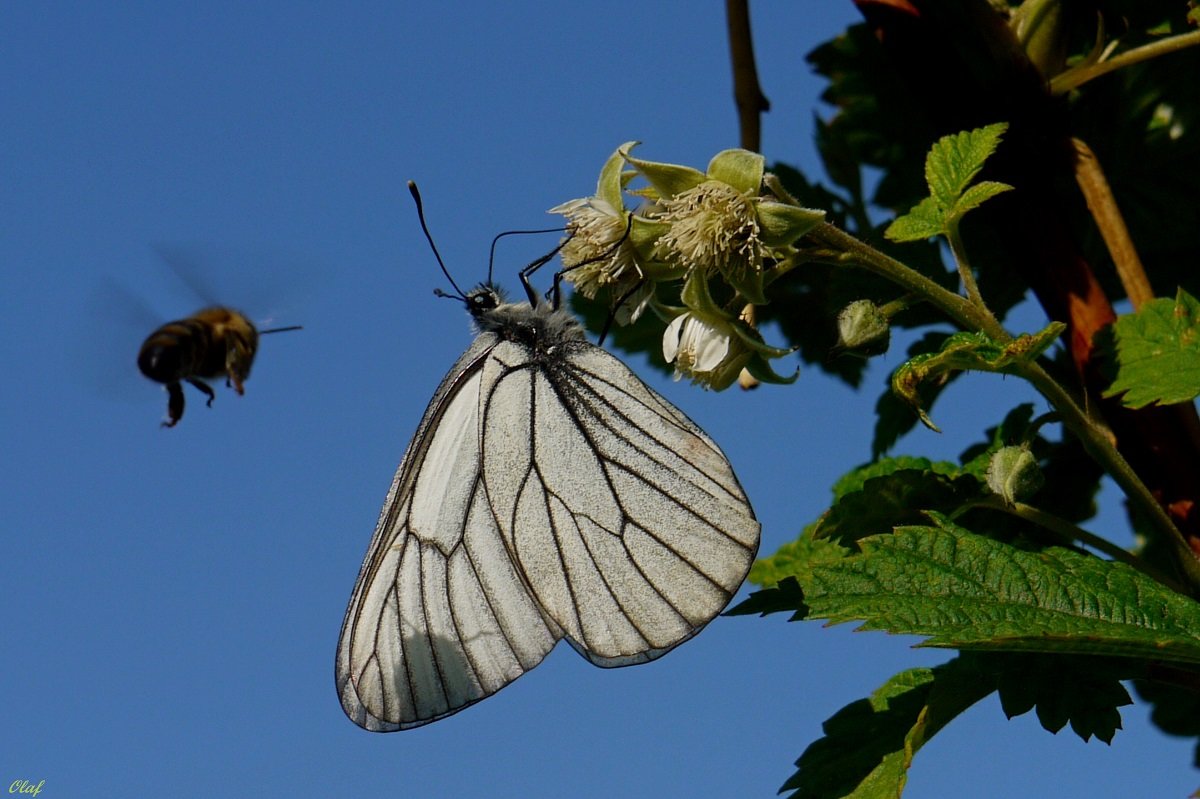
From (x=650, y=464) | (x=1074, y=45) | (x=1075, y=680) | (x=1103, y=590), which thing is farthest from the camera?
(x=650, y=464)

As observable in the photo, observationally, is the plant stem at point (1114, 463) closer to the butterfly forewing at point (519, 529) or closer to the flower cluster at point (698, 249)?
the flower cluster at point (698, 249)

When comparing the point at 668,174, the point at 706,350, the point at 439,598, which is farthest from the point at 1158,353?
the point at 439,598

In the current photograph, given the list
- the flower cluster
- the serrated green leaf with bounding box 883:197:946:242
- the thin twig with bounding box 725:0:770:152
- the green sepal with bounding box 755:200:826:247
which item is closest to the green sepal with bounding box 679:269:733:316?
the flower cluster

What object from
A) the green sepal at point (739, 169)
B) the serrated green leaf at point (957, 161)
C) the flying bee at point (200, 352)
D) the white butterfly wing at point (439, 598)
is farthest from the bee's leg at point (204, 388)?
the serrated green leaf at point (957, 161)

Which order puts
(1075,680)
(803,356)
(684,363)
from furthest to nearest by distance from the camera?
(803,356)
(684,363)
(1075,680)

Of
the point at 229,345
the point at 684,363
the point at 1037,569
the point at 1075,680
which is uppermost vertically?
the point at 229,345

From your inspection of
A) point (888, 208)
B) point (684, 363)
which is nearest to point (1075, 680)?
point (684, 363)

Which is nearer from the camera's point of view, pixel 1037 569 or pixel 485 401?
pixel 1037 569

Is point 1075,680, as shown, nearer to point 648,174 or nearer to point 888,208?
point 648,174
